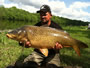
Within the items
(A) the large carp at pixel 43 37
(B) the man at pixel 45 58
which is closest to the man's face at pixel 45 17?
(B) the man at pixel 45 58

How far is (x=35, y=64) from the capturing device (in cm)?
348

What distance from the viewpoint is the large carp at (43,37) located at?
2.80 m

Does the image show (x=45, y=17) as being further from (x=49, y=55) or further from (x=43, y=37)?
(x=49, y=55)

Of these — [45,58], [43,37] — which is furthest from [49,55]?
[43,37]

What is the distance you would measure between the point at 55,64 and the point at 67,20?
8073 cm

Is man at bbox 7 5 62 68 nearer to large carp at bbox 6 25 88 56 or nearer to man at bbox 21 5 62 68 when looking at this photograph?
man at bbox 21 5 62 68

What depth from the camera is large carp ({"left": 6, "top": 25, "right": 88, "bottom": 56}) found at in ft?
9.20

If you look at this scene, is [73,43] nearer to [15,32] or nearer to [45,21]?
[45,21]

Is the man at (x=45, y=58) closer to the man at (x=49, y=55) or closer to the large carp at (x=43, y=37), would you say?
the man at (x=49, y=55)

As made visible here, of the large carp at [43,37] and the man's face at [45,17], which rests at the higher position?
the man's face at [45,17]

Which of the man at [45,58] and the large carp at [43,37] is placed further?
the man at [45,58]

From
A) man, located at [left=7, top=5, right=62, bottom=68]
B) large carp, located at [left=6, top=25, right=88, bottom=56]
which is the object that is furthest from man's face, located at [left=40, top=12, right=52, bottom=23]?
large carp, located at [left=6, top=25, right=88, bottom=56]

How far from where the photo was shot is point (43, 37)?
2836 millimetres

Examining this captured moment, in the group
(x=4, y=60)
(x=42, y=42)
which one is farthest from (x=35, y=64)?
(x=4, y=60)
